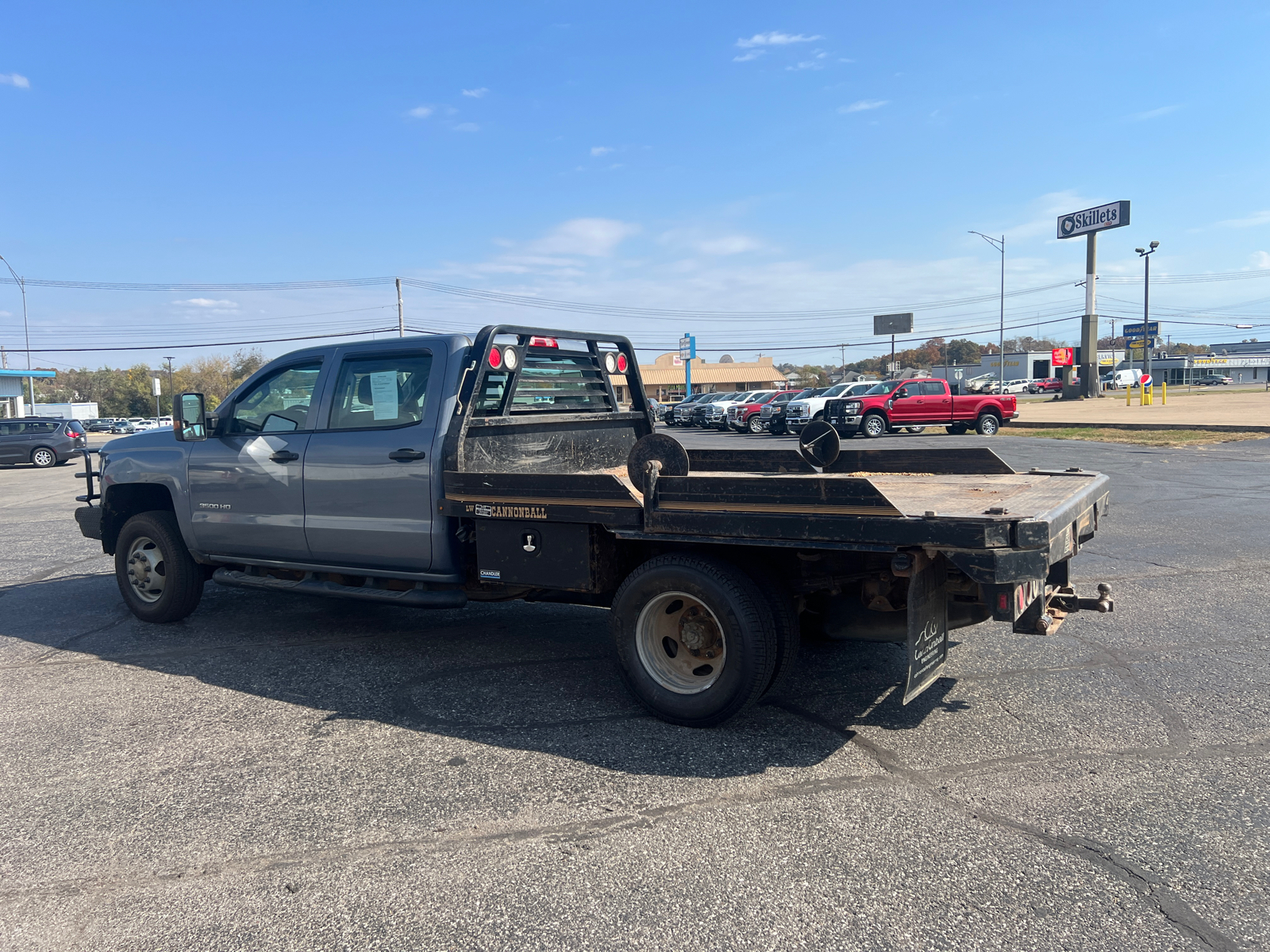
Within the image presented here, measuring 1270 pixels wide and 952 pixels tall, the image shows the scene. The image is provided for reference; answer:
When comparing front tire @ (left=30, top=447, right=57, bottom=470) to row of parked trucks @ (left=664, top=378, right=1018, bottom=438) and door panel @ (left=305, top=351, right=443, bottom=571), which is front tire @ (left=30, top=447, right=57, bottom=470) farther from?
door panel @ (left=305, top=351, right=443, bottom=571)

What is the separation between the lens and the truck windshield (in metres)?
29.4

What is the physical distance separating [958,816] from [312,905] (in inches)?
92.9

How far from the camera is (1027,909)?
2846 millimetres

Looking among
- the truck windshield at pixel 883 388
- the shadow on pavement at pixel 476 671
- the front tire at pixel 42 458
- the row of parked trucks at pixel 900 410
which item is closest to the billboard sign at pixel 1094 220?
the row of parked trucks at pixel 900 410

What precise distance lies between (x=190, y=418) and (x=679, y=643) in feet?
12.6

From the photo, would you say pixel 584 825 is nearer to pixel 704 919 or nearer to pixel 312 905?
pixel 704 919

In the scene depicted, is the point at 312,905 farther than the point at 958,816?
No

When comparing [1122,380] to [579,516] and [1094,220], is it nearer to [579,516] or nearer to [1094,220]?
[1094,220]

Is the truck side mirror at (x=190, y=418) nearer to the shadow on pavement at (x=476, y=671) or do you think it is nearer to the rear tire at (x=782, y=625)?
the shadow on pavement at (x=476, y=671)

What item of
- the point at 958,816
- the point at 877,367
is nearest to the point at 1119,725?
the point at 958,816

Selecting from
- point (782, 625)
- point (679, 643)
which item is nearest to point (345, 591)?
point (679, 643)

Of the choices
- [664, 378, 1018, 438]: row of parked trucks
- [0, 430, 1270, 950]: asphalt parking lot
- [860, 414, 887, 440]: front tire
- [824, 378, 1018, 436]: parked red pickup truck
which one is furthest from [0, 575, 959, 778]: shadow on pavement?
[860, 414, 887, 440]: front tire

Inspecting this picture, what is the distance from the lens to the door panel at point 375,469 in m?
5.27

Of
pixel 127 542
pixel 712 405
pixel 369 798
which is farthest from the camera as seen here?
pixel 712 405
